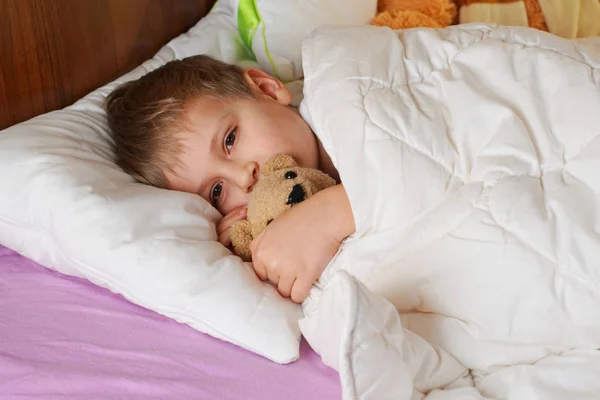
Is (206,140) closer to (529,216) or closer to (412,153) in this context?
(412,153)

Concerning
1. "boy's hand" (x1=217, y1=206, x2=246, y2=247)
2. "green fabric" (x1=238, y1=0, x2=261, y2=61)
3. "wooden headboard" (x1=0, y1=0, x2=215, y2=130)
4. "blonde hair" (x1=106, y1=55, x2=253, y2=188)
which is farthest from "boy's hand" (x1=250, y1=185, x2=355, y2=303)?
"green fabric" (x1=238, y1=0, x2=261, y2=61)

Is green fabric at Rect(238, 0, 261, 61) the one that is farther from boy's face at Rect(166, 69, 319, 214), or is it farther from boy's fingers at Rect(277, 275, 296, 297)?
boy's fingers at Rect(277, 275, 296, 297)

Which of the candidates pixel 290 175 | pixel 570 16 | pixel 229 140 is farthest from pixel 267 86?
pixel 570 16

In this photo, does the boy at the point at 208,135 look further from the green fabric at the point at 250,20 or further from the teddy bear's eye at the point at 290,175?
the green fabric at the point at 250,20

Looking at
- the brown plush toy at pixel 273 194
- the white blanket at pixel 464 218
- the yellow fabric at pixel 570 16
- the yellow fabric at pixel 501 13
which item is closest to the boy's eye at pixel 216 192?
the brown plush toy at pixel 273 194

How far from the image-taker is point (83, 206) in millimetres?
931

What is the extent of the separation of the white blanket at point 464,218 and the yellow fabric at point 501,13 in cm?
39

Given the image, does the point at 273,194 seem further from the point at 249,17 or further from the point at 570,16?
the point at 570,16

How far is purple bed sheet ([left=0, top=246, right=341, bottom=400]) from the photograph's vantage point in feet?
2.51

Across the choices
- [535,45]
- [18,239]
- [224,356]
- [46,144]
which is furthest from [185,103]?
[535,45]

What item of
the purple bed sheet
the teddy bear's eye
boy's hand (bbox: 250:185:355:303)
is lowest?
the purple bed sheet

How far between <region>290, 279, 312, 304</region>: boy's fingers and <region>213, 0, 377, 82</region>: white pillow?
2.03 feet

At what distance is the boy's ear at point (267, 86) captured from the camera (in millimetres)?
1139

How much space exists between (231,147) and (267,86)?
185 mm
